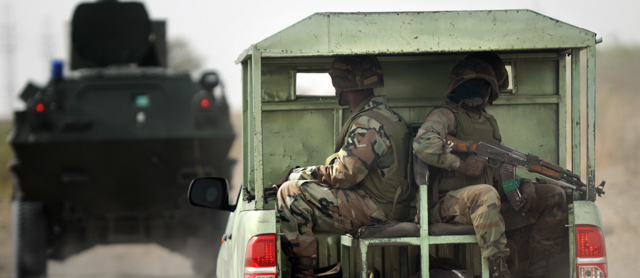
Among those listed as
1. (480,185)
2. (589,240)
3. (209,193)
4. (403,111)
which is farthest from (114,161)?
(589,240)

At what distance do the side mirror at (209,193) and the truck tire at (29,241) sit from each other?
17.3ft

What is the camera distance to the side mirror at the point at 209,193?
4.51m

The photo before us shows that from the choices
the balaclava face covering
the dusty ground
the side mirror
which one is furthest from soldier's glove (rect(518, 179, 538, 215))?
the dusty ground

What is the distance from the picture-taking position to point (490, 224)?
12.0 ft

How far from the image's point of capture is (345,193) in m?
3.97

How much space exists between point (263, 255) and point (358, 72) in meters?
1.16

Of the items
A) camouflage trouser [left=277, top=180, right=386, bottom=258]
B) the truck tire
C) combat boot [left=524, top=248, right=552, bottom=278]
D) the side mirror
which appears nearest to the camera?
camouflage trouser [left=277, top=180, right=386, bottom=258]

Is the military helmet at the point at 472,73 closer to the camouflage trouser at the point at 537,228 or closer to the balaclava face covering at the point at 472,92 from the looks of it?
the balaclava face covering at the point at 472,92

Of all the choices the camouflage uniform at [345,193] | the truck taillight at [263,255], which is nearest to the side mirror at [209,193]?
the camouflage uniform at [345,193]

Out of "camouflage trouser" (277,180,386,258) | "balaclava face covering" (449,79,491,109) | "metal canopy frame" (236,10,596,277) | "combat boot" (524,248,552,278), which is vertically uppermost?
"metal canopy frame" (236,10,596,277)

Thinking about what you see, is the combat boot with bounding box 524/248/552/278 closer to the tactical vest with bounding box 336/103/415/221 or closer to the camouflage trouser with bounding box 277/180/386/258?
the tactical vest with bounding box 336/103/415/221

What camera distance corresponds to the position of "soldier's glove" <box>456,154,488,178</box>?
13.3ft

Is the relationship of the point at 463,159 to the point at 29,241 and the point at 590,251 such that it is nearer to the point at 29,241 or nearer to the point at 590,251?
the point at 590,251

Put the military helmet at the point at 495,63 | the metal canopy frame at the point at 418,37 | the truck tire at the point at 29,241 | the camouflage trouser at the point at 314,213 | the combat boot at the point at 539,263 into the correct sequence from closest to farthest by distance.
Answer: the metal canopy frame at the point at 418,37 < the camouflage trouser at the point at 314,213 < the combat boot at the point at 539,263 < the military helmet at the point at 495,63 < the truck tire at the point at 29,241
